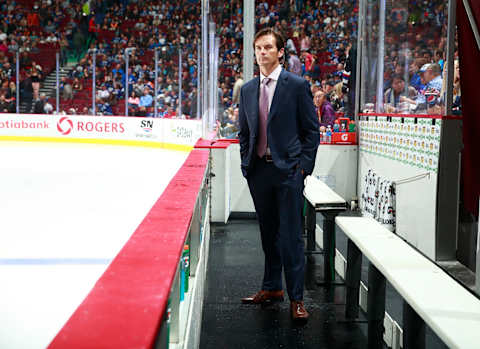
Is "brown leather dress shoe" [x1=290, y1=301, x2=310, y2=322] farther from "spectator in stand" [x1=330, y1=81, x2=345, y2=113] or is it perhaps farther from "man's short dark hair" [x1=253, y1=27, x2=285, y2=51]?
"spectator in stand" [x1=330, y1=81, x2=345, y2=113]

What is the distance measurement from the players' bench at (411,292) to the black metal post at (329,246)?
23 centimetres

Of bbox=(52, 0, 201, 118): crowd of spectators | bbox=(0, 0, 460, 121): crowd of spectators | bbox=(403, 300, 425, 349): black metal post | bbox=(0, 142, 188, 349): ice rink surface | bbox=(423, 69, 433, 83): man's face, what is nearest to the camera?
bbox=(403, 300, 425, 349): black metal post

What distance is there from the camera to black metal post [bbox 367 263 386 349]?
203 centimetres

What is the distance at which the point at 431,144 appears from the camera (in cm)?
354

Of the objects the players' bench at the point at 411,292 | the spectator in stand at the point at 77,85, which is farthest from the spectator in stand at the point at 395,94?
the spectator in stand at the point at 77,85

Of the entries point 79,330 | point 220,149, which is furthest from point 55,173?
point 79,330

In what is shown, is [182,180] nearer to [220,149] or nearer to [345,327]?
[345,327]

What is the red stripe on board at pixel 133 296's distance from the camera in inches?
23.9

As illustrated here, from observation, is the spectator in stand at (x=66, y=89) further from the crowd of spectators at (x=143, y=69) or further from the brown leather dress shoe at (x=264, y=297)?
the brown leather dress shoe at (x=264, y=297)

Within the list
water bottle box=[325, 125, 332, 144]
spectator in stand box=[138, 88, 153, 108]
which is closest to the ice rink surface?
spectator in stand box=[138, 88, 153, 108]

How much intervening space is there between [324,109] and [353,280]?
3493mm

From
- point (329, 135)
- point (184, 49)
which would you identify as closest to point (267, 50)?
point (329, 135)

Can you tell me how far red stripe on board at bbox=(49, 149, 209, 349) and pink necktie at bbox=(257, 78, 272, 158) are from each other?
1.19 meters

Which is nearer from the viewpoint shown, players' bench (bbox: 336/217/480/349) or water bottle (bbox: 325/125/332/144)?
players' bench (bbox: 336/217/480/349)
